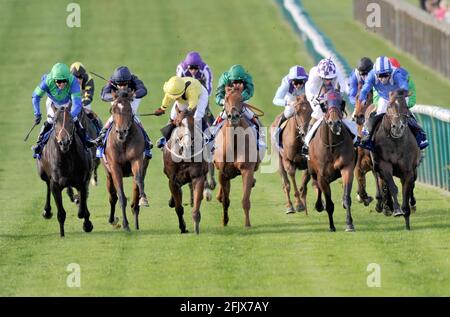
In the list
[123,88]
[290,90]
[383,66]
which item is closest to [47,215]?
[123,88]

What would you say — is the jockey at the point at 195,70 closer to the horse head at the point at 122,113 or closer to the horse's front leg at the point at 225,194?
the horse's front leg at the point at 225,194

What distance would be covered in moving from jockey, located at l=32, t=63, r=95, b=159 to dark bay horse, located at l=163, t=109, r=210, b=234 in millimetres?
1249

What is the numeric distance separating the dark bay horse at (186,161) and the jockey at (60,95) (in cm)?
125

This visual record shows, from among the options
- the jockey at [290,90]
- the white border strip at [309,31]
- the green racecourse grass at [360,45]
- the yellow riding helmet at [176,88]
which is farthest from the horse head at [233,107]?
the green racecourse grass at [360,45]

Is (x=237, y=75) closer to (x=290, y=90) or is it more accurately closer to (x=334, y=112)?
(x=290, y=90)

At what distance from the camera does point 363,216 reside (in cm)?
1873

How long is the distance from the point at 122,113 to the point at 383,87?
344 centimetres

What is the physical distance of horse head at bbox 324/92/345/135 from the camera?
1692cm

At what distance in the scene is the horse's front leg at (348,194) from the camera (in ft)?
55.6

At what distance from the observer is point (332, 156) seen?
1739 centimetres

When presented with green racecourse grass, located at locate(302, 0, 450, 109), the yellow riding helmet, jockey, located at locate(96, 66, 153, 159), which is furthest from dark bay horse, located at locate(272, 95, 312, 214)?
green racecourse grass, located at locate(302, 0, 450, 109)

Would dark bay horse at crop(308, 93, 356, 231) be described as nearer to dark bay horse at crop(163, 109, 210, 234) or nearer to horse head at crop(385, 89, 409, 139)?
horse head at crop(385, 89, 409, 139)

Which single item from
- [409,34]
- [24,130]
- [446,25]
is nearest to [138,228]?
[24,130]

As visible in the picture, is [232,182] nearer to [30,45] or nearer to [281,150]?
[281,150]
